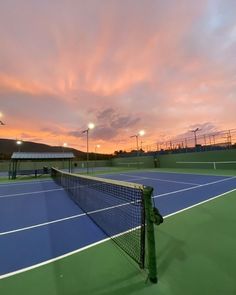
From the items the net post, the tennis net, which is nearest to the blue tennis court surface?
the tennis net

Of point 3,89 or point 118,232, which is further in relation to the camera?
point 3,89

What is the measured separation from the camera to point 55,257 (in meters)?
3.50

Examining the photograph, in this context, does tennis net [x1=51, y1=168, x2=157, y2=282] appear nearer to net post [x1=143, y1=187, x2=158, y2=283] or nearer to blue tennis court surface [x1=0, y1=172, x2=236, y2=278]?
net post [x1=143, y1=187, x2=158, y2=283]

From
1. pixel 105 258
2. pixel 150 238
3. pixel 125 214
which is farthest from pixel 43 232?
pixel 150 238

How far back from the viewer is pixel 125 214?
5840mm

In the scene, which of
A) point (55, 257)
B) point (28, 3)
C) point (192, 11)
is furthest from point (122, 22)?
point (55, 257)

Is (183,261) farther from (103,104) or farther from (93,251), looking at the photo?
(103,104)

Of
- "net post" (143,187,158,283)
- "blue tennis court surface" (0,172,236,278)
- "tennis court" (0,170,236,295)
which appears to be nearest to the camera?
"tennis court" (0,170,236,295)

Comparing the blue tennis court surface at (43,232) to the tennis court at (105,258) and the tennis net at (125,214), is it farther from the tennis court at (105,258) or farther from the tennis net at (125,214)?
the tennis net at (125,214)

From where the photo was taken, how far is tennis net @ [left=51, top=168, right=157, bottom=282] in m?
2.87

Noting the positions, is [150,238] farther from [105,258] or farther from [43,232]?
[43,232]

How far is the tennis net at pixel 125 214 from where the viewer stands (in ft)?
9.42

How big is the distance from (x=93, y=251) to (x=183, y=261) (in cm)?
167

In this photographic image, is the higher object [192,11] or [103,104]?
[103,104]
